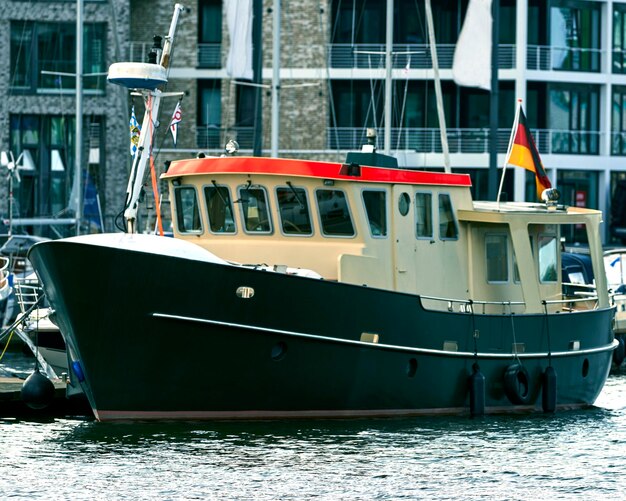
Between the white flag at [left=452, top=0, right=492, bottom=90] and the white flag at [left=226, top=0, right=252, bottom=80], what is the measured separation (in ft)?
16.4

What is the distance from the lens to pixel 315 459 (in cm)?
1842

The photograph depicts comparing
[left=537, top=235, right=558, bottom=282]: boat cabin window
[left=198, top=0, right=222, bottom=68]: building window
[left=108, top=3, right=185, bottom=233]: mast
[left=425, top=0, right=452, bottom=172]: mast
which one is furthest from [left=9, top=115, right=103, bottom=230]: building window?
[left=108, top=3, right=185, bottom=233]: mast

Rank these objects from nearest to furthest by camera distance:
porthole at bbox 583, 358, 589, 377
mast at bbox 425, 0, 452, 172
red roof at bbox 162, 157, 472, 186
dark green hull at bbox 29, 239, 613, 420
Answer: dark green hull at bbox 29, 239, 613, 420
red roof at bbox 162, 157, 472, 186
porthole at bbox 583, 358, 589, 377
mast at bbox 425, 0, 452, 172

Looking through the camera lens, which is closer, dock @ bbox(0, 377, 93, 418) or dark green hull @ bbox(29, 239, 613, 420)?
dark green hull @ bbox(29, 239, 613, 420)

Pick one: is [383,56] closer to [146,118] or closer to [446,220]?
[446,220]

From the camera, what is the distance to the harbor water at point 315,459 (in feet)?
55.0

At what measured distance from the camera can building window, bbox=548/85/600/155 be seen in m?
54.1

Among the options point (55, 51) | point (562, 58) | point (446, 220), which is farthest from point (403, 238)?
point (562, 58)

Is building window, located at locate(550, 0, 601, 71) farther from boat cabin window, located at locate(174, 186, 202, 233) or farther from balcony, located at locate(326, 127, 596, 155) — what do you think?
boat cabin window, located at locate(174, 186, 202, 233)

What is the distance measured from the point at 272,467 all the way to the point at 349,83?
3643 centimetres

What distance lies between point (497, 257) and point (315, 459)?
5586 mm

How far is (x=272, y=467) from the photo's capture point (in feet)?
58.5

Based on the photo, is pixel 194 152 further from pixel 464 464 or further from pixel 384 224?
pixel 464 464

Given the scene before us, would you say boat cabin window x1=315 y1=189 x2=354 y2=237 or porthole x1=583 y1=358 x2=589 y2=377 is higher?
boat cabin window x1=315 y1=189 x2=354 y2=237
